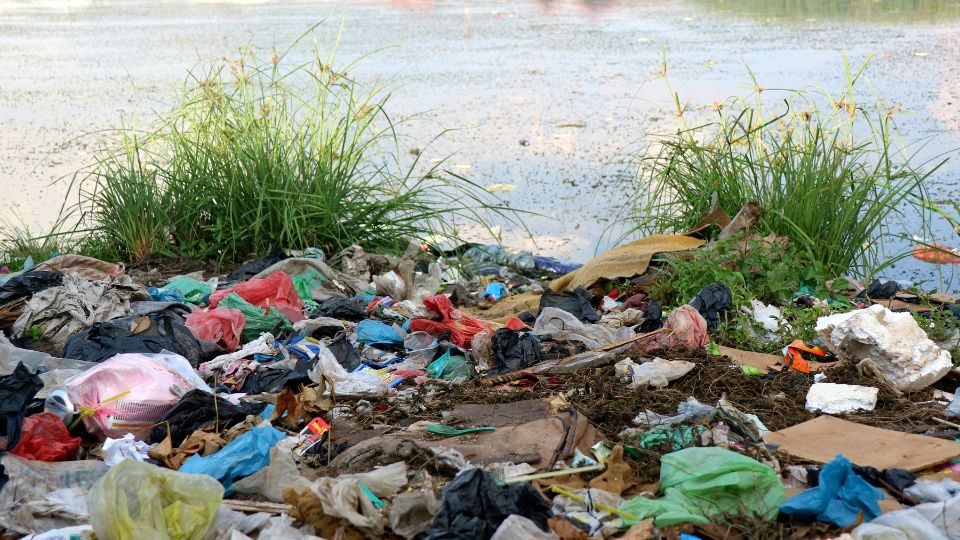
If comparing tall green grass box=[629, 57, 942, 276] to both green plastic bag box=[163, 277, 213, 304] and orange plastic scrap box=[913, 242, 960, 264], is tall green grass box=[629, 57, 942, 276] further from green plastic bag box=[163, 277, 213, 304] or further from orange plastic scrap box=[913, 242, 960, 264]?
green plastic bag box=[163, 277, 213, 304]

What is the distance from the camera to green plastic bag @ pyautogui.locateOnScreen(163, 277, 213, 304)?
468 cm

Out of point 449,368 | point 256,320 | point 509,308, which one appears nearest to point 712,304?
point 509,308

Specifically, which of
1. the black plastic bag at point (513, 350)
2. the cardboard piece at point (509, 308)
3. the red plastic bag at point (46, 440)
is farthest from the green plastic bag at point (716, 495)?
the cardboard piece at point (509, 308)

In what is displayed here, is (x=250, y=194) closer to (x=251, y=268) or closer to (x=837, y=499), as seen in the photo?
(x=251, y=268)

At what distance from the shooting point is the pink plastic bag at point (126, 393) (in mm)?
3154

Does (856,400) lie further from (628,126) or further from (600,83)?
(600,83)

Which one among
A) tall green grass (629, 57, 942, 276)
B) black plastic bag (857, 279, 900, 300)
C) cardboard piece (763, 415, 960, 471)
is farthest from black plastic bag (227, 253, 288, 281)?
cardboard piece (763, 415, 960, 471)

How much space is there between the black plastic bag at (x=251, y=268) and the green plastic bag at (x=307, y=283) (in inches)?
12.0

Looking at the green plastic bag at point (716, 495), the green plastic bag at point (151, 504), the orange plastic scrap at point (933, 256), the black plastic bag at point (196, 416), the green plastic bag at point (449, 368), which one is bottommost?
the orange plastic scrap at point (933, 256)

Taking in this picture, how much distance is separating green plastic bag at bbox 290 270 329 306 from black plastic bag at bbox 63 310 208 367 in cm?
76

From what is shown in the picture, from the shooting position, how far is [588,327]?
3.97 m

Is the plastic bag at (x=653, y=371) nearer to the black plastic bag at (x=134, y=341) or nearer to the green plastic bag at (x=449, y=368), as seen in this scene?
the green plastic bag at (x=449, y=368)

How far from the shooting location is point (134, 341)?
3.80 metres

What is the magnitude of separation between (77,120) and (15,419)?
555 cm
